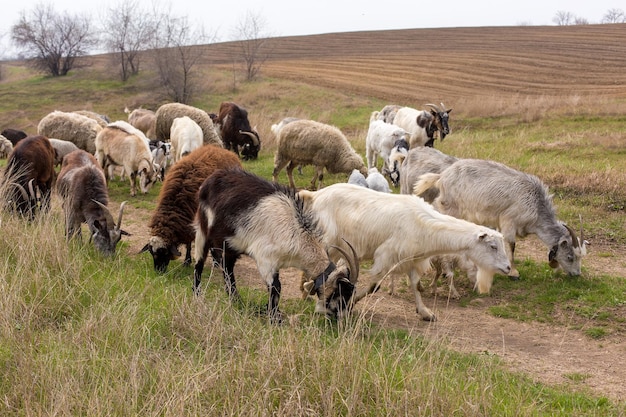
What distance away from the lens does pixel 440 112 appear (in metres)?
15.4

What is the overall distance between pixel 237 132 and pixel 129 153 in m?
5.97

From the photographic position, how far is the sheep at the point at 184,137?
13.8 meters

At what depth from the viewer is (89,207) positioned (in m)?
8.42

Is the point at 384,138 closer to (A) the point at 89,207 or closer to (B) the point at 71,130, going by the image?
(A) the point at 89,207

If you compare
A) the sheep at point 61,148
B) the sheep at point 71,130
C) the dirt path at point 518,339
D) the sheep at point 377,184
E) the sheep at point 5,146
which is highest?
the sheep at point 71,130

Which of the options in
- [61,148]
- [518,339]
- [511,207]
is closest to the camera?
[518,339]

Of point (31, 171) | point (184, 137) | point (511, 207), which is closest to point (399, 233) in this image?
point (511, 207)

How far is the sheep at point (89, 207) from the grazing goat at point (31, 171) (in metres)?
0.80

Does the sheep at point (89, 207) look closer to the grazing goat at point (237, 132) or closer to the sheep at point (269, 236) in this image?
the sheep at point (269, 236)

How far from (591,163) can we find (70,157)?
11642 mm

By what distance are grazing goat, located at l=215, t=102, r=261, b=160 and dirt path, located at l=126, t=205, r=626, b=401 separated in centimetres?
999

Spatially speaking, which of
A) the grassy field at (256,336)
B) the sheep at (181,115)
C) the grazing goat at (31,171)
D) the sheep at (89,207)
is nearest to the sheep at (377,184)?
the grassy field at (256,336)

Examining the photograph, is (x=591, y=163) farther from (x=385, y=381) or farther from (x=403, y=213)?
(x=385, y=381)

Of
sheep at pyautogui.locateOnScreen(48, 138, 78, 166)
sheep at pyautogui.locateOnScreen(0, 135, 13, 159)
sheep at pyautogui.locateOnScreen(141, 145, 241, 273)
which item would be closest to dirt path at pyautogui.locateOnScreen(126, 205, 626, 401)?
sheep at pyautogui.locateOnScreen(141, 145, 241, 273)
